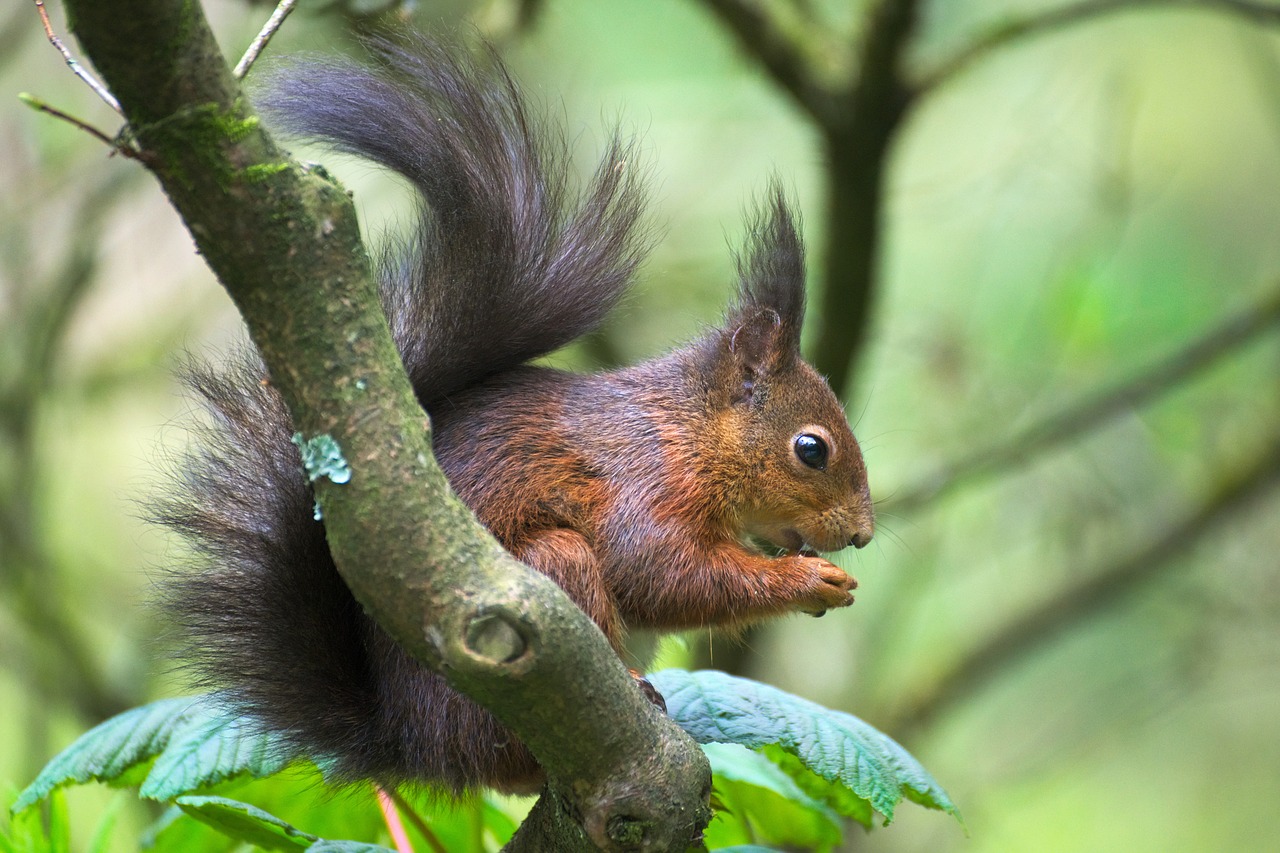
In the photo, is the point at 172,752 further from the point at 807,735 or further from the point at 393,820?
the point at 807,735

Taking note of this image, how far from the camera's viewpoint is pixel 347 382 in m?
0.95

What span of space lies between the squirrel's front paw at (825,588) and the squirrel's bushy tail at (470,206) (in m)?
0.48

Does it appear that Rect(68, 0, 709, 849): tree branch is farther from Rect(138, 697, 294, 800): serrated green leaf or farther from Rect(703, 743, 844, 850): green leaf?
Rect(703, 743, 844, 850): green leaf

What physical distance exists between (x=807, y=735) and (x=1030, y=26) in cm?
191

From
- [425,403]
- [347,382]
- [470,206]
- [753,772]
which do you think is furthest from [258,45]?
[753,772]

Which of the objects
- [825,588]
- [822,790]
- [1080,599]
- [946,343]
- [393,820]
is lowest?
[1080,599]

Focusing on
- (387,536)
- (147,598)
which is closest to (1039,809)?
(147,598)

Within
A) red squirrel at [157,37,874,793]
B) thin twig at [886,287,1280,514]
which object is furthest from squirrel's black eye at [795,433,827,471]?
thin twig at [886,287,1280,514]

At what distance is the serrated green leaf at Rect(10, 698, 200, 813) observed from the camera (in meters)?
1.56

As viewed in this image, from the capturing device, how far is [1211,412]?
145 inches

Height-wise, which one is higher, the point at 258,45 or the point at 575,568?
the point at 258,45

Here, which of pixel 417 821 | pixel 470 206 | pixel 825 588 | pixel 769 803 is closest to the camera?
pixel 470 206

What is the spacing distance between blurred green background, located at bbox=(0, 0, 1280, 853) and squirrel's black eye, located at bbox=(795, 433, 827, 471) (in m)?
0.99

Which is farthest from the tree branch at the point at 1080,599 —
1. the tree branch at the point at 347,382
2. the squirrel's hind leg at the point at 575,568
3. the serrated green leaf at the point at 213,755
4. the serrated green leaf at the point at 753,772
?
the tree branch at the point at 347,382
